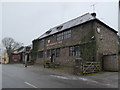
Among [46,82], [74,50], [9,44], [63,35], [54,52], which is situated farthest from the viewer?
[9,44]

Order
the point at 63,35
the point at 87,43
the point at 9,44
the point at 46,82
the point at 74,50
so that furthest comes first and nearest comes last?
the point at 9,44 → the point at 63,35 → the point at 74,50 → the point at 87,43 → the point at 46,82

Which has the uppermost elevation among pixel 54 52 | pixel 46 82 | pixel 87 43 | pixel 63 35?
pixel 63 35

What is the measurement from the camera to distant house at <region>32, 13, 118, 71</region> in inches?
670

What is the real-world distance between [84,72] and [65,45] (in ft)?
32.1

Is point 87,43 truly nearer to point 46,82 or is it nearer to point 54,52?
point 54,52

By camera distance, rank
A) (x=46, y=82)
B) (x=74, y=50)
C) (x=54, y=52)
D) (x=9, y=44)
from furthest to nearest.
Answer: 1. (x=9, y=44)
2. (x=54, y=52)
3. (x=74, y=50)
4. (x=46, y=82)

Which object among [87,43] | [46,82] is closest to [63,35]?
[87,43]

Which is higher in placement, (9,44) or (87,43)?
(9,44)

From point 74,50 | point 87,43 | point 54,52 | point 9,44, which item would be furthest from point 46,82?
point 9,44

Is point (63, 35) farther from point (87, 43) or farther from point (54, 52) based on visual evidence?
point (87, 43)

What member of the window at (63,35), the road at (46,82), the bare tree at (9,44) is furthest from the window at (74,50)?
the bare tree at (9,44)

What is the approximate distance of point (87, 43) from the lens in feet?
58.8

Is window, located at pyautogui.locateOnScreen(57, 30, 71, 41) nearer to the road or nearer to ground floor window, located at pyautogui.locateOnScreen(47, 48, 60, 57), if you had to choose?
ground floor window, located at pyautogui.locateOnScreen(47, 48, 60, 57)

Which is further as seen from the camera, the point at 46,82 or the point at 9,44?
the point at 9,44
